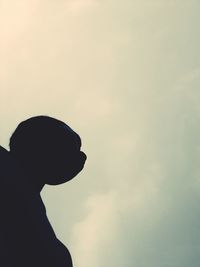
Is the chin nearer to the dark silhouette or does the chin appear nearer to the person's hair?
the dark silhouette

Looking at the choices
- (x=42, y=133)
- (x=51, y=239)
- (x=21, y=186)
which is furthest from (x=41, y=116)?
(x=51, y=239)

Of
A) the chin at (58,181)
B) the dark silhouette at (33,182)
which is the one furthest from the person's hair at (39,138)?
the chin at (58,181)

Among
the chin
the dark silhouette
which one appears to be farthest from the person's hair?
the chin

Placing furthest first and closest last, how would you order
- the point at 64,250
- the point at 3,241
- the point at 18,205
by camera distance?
1. the point at 64,250
2. the point at 18,205
3. the point at 3,241

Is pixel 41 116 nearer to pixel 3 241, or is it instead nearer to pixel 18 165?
pixel 18 165

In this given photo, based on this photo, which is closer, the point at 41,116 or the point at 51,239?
the point at 51,239

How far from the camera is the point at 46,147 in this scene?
5977 mm

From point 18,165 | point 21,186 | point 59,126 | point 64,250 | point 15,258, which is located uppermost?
point 59,126

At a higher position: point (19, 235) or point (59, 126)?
point (59, 126)

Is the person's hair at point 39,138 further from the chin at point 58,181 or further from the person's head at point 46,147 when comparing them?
the chin at point 58,181

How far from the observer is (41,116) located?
19.9 feet

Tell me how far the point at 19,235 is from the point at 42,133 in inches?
59.0

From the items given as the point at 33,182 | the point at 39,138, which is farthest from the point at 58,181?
the point at 39,138

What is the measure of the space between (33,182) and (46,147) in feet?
1.95
